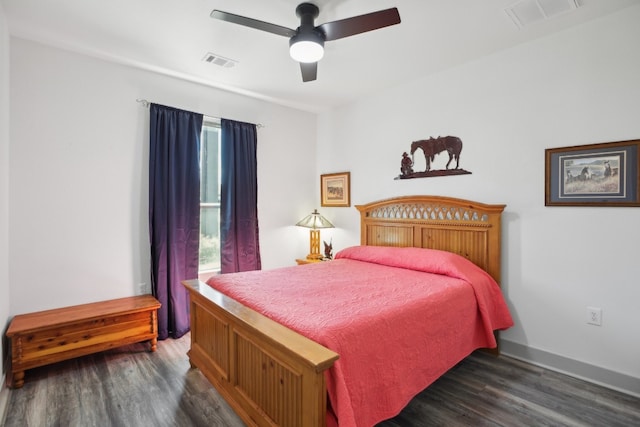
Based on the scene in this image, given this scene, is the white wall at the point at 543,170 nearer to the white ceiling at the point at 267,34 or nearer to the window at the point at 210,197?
the white ceiling at the point at 267,34

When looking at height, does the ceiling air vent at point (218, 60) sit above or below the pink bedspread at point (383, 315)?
above

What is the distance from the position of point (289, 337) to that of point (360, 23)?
6.16 feet

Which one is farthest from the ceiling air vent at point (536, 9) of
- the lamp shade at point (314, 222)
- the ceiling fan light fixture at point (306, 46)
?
the lamp shade at point (314, 222)

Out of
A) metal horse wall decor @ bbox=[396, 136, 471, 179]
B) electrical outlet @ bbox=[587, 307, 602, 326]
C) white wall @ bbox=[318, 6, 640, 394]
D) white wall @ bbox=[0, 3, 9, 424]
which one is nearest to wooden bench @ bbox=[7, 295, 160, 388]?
white wall @ bbox=[0, 3, 9, 424]

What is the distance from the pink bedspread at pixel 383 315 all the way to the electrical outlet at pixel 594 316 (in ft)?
1.77

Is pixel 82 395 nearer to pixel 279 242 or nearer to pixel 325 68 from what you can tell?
pixel 279 242

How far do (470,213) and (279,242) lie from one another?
2372 mm

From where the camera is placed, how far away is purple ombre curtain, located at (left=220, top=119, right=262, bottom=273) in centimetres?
373

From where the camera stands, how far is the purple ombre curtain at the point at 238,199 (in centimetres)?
373

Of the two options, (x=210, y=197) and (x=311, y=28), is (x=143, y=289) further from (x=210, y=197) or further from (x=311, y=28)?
(x=311, y=28)

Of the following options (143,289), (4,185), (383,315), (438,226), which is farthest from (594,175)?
(4,185)

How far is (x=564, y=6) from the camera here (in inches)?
87.2

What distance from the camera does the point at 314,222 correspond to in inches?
166

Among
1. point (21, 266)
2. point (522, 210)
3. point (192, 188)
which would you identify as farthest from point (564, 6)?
point (21, 266)
